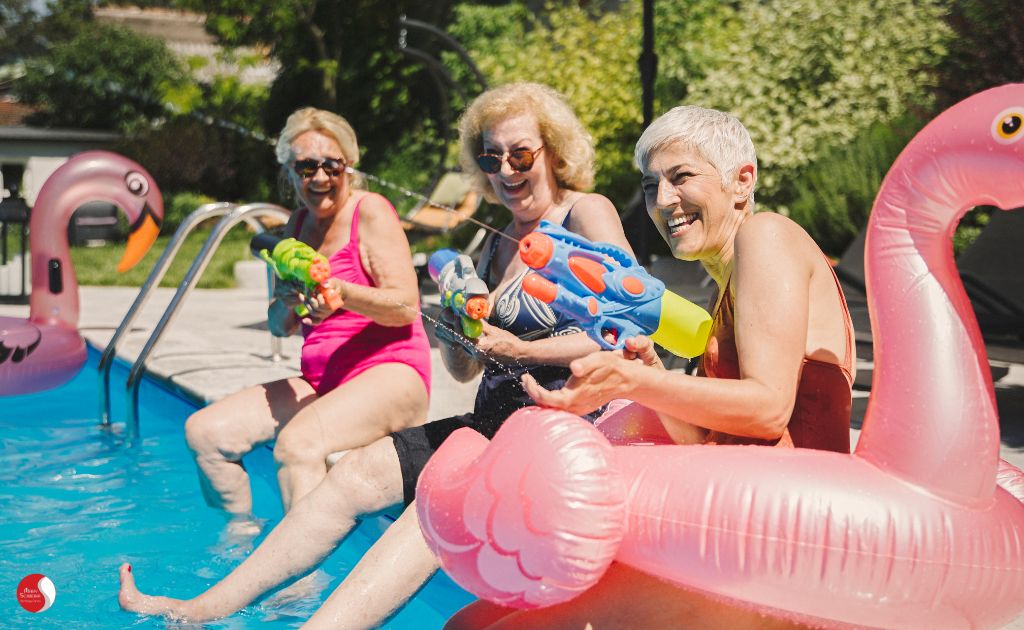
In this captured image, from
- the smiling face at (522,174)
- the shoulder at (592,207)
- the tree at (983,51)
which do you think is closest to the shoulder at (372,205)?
the smiling face at (522,174)

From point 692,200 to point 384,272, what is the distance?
1.63 metres

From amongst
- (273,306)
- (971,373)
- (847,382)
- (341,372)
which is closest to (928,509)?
(971,373)

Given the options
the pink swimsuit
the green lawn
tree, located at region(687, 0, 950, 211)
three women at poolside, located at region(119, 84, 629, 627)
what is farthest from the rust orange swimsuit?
the green lawn

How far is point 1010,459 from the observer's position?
430 cm

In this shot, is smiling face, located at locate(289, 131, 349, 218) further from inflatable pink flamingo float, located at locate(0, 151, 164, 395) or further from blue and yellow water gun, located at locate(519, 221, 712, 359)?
inflatable pink flamingo float, located at locate(0, 151, 164, 395)

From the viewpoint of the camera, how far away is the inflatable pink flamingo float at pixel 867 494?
1.82 m

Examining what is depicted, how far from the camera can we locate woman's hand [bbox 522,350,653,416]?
6.30ft

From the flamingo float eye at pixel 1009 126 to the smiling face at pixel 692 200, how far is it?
556 millimetres

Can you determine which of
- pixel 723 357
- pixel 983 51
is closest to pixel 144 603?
pixel 723 357

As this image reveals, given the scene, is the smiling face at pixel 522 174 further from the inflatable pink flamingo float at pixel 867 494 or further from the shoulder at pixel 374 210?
the inflatable pink flamingo float at pixel 867 494

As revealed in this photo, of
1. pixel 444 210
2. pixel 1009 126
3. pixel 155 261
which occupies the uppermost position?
pixel 1009 126

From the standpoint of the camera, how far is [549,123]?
10.4 feet

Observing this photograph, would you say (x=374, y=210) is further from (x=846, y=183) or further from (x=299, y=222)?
(x=846, y=183)

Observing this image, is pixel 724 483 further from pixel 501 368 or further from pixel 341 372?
pixel 341 372
